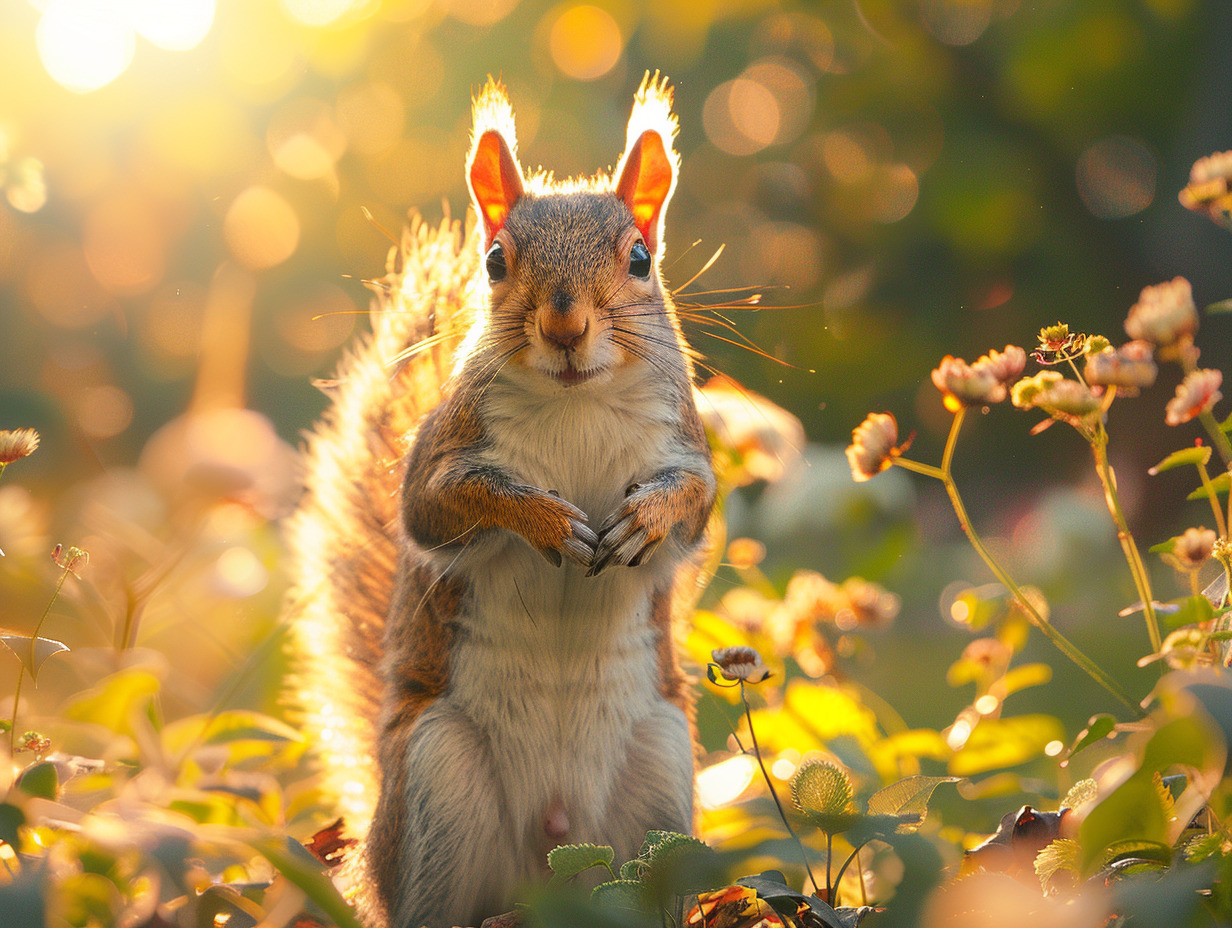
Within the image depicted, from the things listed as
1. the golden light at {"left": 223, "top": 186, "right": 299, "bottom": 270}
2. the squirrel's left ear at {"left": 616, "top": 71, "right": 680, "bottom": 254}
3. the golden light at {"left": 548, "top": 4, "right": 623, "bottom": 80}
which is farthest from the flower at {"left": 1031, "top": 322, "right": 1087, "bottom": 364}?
the golden light at {"left": 223, "top": 186, "right": 299, "bottom": 270}

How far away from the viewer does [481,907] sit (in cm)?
97

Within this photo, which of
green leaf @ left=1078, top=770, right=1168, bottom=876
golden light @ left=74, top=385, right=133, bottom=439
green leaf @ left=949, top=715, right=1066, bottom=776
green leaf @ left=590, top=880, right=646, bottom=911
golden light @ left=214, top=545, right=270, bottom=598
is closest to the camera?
green leaf @ left=1078, top=770, right=1168, bottom=876

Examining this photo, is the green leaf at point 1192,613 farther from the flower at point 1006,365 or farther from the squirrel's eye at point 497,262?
the squirrel's eye at point 497,262

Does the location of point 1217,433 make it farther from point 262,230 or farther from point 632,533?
point 262,230

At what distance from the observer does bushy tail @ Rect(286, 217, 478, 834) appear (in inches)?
50.5

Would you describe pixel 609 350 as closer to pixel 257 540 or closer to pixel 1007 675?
pixel 1007 675

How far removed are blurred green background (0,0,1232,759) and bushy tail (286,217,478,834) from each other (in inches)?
6.0

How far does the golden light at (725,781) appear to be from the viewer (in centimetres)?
98

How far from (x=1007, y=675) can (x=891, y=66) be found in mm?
1576

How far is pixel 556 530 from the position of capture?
0.88 meters

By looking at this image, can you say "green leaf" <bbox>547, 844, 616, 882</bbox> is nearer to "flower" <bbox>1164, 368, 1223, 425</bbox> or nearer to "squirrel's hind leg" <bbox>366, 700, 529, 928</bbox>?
"squirrel's hind leg" <bbox>366, 700, 529, 928</bbox>

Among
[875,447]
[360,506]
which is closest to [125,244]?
[360,506]

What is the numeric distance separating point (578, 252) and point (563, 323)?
0.39ft

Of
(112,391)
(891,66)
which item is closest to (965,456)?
(891,66)
